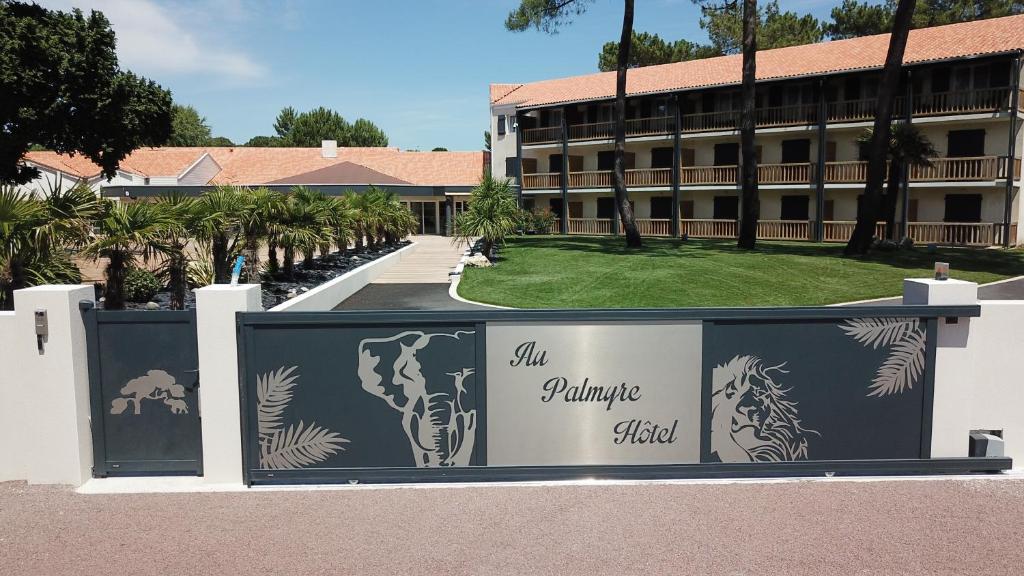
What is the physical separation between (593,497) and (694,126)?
37032 mm

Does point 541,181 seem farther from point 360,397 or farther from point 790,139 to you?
point 360,397

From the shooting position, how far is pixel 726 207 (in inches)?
1556

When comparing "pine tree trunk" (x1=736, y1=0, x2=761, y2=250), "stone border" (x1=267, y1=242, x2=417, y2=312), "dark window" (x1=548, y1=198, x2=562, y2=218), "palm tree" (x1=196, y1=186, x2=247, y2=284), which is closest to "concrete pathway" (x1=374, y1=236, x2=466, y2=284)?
"stone border" (x1=267, y1=242, x2=417, y2=312)

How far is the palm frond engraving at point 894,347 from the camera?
587 centimetres

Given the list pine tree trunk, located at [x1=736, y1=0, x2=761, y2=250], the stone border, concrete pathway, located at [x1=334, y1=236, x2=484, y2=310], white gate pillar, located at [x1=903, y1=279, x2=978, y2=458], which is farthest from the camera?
pine tree trunk, located at [x1=736, y1=0, x2=761, y2=250]

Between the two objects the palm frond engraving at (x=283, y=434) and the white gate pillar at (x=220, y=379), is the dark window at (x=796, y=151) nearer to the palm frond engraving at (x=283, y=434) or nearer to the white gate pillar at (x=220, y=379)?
the palm frond engraving at (x=283, y=434)

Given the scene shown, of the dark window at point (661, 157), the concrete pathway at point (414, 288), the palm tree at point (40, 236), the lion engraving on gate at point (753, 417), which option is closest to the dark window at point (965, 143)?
the dark window at point (661, 157)

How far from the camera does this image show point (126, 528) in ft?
16.9

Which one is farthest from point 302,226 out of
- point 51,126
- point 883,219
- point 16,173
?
point 883,219

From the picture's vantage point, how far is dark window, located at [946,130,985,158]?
104ft

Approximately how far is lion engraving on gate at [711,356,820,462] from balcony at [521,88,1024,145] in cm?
3116

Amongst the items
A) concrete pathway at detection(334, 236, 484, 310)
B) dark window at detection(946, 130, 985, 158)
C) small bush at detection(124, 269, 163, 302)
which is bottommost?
concrete pathway at detection(334, 236, 484, 310)

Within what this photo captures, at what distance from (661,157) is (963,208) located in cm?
1537

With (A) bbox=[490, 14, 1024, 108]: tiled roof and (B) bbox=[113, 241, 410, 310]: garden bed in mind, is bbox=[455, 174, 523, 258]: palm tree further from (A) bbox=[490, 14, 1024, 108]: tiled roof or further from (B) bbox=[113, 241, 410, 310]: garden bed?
(A) bbox=[490, 14, 1024, 108]: tiled roof
